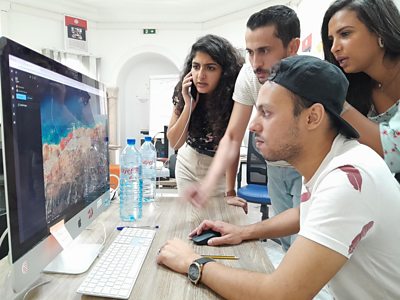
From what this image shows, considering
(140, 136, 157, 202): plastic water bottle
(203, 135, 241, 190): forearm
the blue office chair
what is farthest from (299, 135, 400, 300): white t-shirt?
the blue office chair

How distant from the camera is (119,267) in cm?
78

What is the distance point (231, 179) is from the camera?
1699mm

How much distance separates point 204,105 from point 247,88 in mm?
321

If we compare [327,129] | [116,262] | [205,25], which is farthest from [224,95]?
[205,25]

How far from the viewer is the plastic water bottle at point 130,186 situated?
1203mm

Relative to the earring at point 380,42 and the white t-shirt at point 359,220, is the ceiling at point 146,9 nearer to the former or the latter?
the earring at point 380,42

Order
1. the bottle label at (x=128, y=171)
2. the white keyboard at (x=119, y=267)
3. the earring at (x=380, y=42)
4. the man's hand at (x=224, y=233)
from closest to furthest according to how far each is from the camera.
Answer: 1. the white keyboard at (x=119, y=267)
2. the man's hand at (x=224, y=233)
3. the earring at (x=380, y=42)
4. the bottle label at (x=128, y=171)

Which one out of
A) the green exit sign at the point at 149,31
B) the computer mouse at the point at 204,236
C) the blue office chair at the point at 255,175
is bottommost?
the blue office chair at the point at 255,175

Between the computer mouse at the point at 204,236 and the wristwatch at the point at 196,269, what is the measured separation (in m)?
0.19

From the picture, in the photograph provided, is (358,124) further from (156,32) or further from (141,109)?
(141,109)

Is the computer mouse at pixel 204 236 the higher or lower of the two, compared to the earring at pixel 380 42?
lower

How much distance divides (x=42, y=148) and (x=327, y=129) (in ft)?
2.26

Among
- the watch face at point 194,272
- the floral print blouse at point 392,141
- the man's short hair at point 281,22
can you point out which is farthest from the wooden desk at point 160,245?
the man's short hair at point 281,22

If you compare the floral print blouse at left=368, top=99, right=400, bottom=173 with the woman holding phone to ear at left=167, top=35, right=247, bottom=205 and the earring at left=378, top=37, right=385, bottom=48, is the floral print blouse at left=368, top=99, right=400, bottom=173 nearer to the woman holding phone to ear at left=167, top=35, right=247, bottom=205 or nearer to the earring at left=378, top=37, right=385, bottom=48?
the earring at left=378, top=37, right=385, bottom=48
